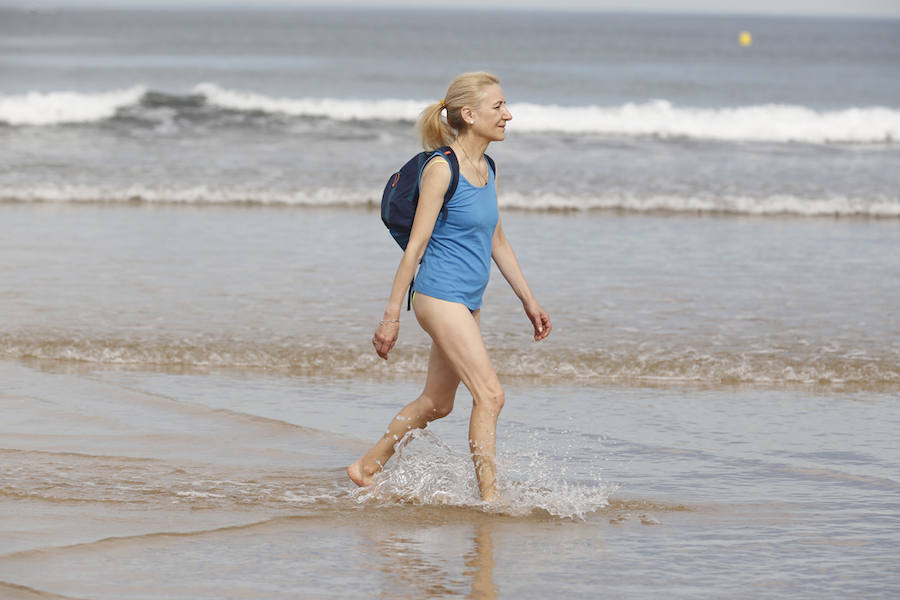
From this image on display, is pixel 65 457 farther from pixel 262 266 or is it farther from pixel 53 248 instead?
pixel 53 248

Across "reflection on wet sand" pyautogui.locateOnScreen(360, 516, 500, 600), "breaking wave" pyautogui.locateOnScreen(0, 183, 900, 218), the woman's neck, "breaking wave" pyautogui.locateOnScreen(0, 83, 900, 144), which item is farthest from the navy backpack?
"breaking wave" pyautogui.locateOnScreen(0, 83, 900, 144)

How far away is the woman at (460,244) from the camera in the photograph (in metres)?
4.47

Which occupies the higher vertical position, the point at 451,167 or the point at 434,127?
the point at 434,127

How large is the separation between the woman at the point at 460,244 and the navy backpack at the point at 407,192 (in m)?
0.03

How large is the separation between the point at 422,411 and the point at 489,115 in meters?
1.27

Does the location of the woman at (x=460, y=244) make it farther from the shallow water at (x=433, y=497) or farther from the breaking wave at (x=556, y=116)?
the breaking wave at (x=556, y=116)

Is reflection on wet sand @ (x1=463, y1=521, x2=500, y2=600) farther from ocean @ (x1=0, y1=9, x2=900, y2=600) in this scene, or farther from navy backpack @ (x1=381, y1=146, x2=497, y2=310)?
navy backpack @ (x1=381, y1=146, x2=497, y2=310)

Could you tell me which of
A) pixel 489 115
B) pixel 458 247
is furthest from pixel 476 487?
pixel 489 115

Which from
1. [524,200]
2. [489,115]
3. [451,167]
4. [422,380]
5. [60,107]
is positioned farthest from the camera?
[60,107]

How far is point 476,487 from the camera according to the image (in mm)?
5062

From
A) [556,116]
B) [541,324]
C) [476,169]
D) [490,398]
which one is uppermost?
[556,116]

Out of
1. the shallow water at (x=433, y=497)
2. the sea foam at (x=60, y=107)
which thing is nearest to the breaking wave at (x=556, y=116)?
the sea foam at (x=60, y=107)

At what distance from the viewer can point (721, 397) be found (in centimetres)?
700

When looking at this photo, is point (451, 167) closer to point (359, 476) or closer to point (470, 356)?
point (470, 356)
